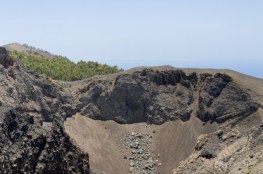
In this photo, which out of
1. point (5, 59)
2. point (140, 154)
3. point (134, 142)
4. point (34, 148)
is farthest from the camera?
point (134, 142)

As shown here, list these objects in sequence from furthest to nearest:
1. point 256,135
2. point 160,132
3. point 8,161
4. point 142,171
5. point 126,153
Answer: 1. point 160,132
2. point 126,153
3. point 142,171
4. point 256,135
5. point 8,161

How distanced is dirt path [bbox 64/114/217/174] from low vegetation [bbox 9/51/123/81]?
79.1 ft

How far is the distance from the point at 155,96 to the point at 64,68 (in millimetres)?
33935

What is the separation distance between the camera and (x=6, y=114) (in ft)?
209

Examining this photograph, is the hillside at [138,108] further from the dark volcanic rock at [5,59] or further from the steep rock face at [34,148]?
the steep rock face at [34,148]

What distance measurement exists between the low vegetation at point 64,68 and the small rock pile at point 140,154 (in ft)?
107

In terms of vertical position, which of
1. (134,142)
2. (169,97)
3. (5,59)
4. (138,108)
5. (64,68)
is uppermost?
(5,59)

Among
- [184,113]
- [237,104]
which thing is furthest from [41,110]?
[237,104]

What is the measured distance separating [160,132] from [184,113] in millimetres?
7484

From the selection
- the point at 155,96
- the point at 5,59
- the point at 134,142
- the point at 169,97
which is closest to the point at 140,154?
the point at 134,142

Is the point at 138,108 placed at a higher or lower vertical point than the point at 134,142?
higher

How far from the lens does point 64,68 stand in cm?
14488

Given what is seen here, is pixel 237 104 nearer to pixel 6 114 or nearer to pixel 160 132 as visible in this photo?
pixel 160 132

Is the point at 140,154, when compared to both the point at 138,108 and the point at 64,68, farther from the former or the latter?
the point at 64,68
